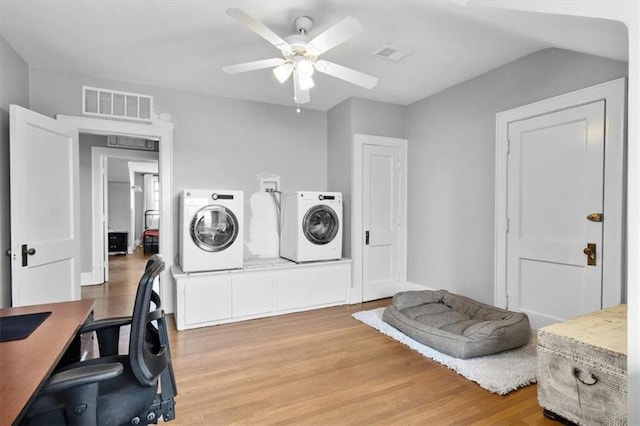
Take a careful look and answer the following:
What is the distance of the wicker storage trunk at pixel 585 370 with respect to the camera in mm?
1649

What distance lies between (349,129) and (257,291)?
2.35 metres

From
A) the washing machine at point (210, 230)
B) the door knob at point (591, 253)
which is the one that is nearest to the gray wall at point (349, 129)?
the washing machine at point (210, 230)

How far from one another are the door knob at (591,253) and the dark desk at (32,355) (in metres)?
3.51

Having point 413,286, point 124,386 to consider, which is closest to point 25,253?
point 124,386

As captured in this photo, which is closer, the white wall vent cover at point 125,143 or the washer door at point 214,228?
the washer door at point 214,228

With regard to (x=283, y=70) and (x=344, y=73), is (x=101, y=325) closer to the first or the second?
(x=283, y=70)

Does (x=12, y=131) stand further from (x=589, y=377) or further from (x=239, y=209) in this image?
(x=589, y=377)

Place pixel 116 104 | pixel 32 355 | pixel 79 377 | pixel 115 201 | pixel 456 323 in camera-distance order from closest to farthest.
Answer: pixel 79 377
pixel 32 355
pixel 456 323
pixel 116 104
pixel 115 201

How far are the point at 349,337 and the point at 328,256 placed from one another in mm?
1179

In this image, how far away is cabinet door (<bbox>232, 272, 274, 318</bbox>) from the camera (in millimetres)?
3629

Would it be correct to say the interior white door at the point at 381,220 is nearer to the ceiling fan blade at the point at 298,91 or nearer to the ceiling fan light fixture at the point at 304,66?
the ceiling fan blade at the point at 298,91

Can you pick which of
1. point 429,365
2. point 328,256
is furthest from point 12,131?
point 429,365

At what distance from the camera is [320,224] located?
417cm

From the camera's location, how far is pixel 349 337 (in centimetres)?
316
